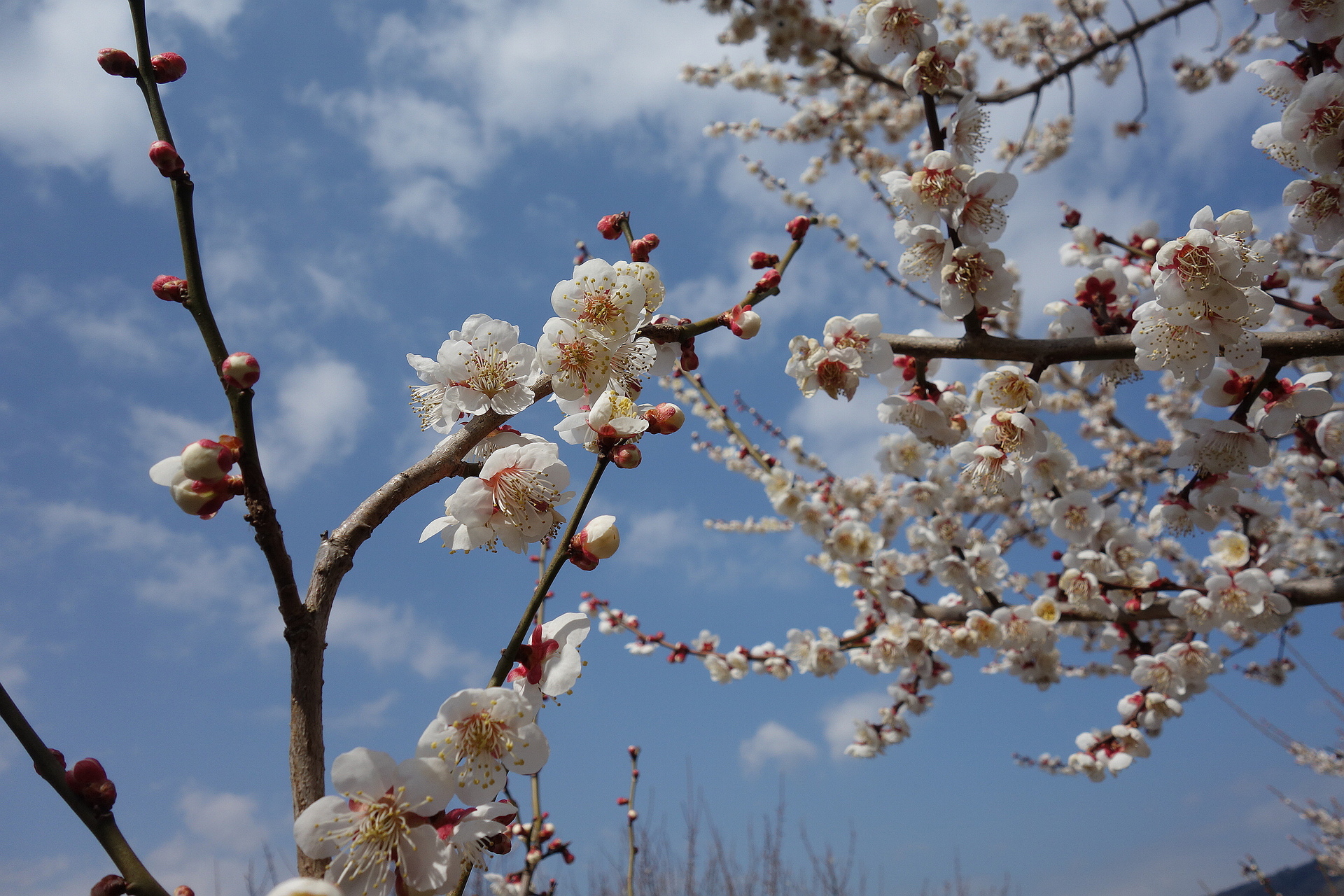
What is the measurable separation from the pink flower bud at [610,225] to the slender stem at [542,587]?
0.91 meters

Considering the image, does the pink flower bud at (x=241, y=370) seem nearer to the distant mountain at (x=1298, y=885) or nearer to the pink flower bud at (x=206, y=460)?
the pink flower bud at (x=206, y=460)

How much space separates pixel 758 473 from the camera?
6.78 meters

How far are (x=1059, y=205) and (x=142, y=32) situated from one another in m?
3.06

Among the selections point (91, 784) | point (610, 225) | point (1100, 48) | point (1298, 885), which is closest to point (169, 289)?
point (91, 784)

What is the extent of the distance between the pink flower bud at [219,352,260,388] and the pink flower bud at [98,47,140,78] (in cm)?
62

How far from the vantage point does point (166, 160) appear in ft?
3.41

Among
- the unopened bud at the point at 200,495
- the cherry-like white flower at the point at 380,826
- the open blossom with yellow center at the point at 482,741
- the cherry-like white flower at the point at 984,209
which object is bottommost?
the cherry-like white flower at the point at 380,826

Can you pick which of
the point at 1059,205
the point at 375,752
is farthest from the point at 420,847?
the point at 1059,205

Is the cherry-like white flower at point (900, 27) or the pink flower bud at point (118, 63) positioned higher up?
the cherry-like white flower at point (900, 27)

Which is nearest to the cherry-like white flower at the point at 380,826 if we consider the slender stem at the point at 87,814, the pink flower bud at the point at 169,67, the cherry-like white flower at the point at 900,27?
the slender stem at the point at 87,814

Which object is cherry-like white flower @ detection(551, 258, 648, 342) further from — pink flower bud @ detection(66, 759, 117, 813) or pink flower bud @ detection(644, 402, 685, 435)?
pink flower bud @ detection(66, 759, 117, 813)

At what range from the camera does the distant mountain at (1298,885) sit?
20.7 feet

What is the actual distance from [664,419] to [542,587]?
40cm

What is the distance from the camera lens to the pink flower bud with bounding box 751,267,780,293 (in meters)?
1.76
